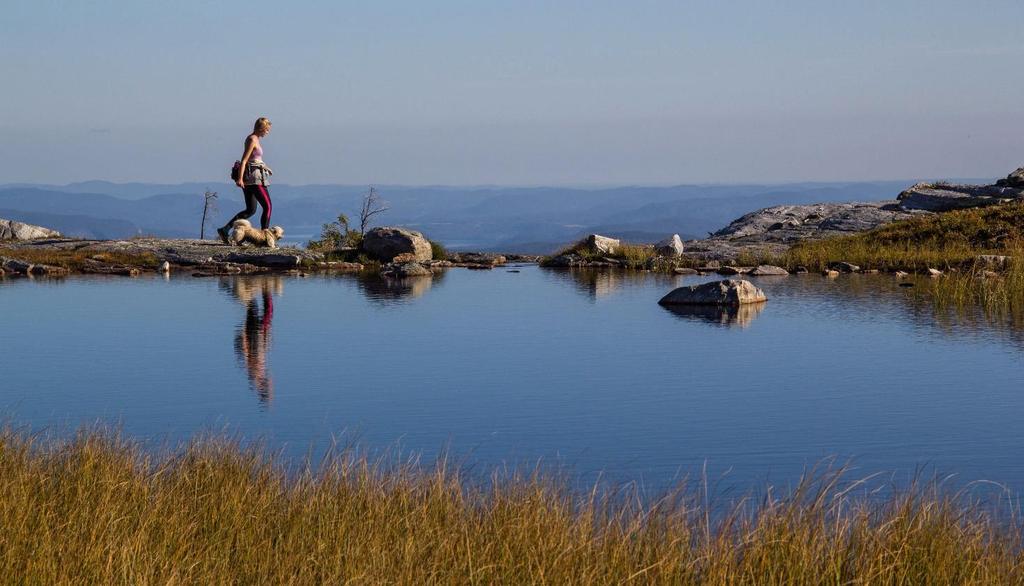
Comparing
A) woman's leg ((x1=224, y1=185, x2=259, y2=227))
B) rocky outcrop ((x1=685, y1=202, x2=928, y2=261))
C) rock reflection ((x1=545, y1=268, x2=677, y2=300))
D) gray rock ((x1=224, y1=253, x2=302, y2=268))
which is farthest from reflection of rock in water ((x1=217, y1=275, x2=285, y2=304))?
rocky outcrop ((x1=685, y1=202, x2=928, y2=261))

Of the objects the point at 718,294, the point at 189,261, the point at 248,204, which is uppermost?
the point at 248,204

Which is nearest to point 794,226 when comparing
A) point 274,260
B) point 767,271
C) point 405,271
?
point 767,271

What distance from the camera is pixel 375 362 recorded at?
47.6 ft

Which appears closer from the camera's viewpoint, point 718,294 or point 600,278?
point 718,294

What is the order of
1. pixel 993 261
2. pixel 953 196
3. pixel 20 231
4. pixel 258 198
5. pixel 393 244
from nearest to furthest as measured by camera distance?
pixel 993 261, pixel 258 198, pixel 393 244, pixel 953 196, pixel 20 231

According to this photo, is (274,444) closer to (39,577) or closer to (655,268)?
(39,577)

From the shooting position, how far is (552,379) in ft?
43.5

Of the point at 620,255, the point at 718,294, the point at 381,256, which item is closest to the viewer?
the point at 718,294

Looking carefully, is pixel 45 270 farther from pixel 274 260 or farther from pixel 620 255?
pixel 620 255

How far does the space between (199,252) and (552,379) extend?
19.8m

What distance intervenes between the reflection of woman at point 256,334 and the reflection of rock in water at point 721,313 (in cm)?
713

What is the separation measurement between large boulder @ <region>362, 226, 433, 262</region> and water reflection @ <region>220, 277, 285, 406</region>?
16.4 ft

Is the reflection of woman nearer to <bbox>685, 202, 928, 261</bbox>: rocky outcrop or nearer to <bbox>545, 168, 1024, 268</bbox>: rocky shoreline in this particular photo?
<bbox>545, 168, 1024, 268</bbox>: rocky shoreline

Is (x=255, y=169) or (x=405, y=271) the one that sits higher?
(x=255, y=169)
